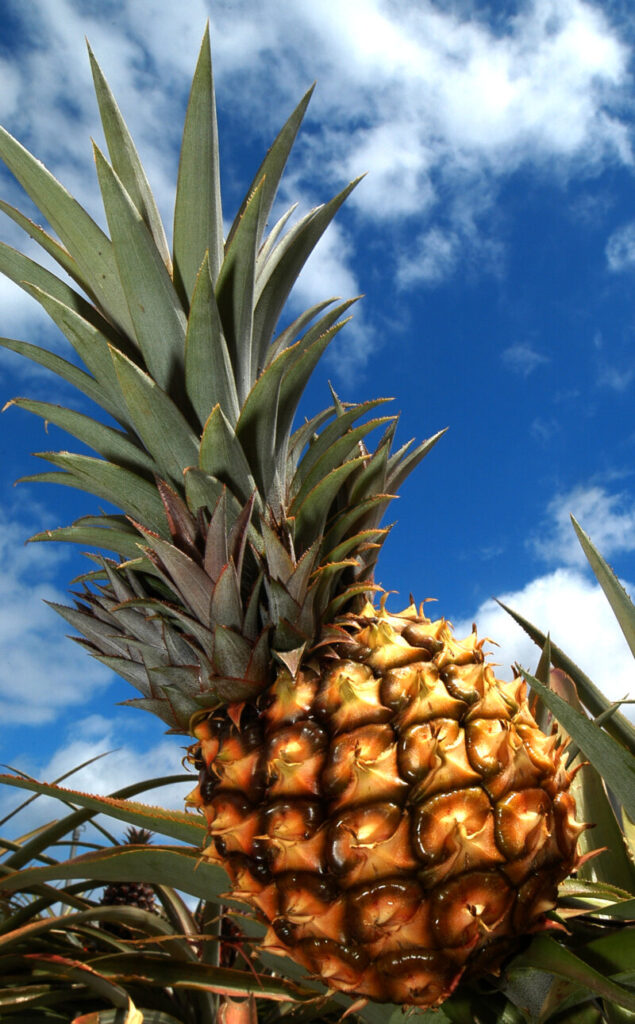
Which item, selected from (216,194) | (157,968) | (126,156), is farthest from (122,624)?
(126,156)

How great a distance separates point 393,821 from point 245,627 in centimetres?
41

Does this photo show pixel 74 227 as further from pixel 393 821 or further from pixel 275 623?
pixel 393 821

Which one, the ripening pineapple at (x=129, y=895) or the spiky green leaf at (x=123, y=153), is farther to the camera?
the ripening pineapple at (x=129, y=895)

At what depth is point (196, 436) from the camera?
1288mm

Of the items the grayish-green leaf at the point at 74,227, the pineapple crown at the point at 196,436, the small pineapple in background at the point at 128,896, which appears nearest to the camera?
the pineapple crown at the point at 196,436

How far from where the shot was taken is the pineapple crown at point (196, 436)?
3.81 feet

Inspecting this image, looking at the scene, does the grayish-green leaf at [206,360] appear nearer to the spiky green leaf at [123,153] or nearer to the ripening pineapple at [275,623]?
the ripening pineapple at [275,623]

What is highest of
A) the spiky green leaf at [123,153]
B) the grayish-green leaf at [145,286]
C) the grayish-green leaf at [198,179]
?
the spiky green leaf at [123,153]

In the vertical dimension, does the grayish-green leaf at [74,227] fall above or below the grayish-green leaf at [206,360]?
above

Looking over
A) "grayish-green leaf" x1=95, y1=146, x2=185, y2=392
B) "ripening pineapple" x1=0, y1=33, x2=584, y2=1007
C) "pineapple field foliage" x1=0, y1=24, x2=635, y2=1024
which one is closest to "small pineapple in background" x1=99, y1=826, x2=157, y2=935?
"pineapple field foliage" x1=0, y1=24, x2=635, y2=1024

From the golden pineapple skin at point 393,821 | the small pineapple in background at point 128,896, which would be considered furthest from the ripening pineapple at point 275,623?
the small pineapple in background at point 128,896

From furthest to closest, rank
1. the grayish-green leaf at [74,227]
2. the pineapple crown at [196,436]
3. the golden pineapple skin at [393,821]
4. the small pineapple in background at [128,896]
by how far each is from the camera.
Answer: the small pineapple in background at [128,896] < the grayish-green leaf at [74,227] < the pineapple crown at [196,436] < the golden pineapple skin at [393,821]

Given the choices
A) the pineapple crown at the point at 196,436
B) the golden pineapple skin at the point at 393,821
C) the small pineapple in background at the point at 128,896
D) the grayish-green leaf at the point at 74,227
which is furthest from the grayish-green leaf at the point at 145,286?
the small pineapple in background at the point at 128,896

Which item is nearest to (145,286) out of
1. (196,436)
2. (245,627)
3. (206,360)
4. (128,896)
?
(206,360)
